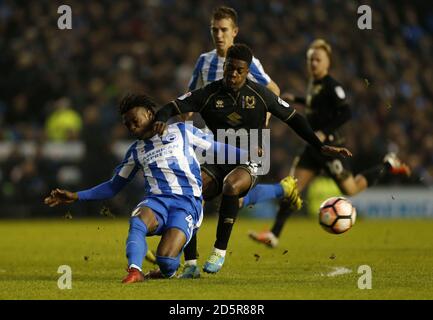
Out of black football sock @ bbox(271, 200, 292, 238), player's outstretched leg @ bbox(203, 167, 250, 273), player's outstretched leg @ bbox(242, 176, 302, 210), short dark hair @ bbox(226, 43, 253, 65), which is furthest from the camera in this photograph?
black football sock @ bbox(271, 200, 292, 238)

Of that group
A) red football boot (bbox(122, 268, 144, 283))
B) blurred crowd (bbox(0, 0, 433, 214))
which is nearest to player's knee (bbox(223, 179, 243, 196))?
red football boot (bbox(122, 268, 144, 283))

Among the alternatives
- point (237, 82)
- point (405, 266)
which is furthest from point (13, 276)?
point (405, 266)

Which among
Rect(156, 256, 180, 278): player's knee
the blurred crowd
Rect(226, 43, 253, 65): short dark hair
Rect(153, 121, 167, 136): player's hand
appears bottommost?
Rect(156, 256, 180, 278): player's knee

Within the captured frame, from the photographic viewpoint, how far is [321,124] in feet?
37.6

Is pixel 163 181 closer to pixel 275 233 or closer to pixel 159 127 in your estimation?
pixel 159 127

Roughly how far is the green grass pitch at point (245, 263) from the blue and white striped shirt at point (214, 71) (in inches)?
65.8

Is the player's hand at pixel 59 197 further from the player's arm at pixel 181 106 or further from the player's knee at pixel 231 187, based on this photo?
the player's knee at pixel 231 187

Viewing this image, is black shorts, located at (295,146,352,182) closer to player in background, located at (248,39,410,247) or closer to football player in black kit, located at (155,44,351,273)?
player in background, located at (248,39,410,247)

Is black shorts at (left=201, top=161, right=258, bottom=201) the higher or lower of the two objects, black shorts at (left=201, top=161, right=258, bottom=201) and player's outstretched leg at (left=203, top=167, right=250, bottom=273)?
the higher

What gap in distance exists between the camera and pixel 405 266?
907 centimetres

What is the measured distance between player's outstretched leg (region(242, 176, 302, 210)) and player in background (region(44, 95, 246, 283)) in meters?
1.46

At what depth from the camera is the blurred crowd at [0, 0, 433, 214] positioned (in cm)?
1700

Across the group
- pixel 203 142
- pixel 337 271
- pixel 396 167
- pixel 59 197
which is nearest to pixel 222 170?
pixel 203 142
